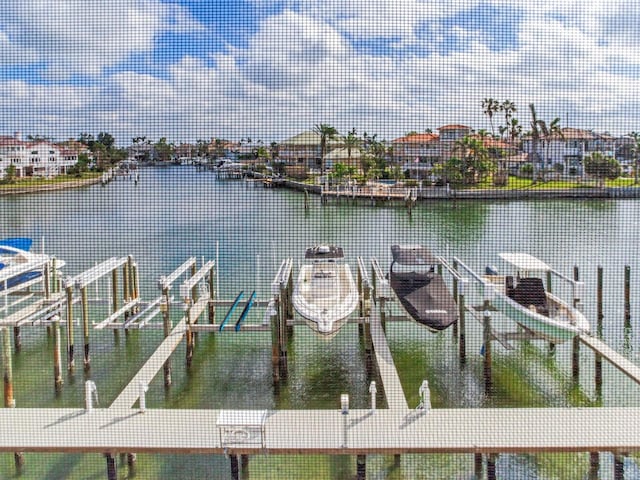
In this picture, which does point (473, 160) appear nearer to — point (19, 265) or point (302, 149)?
point (302, 149)

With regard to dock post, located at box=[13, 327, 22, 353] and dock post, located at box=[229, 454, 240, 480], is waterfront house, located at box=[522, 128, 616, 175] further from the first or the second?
dock post, located at box=[229, 454, 240, 480]

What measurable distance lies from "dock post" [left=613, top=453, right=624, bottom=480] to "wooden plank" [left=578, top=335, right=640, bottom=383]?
62cm

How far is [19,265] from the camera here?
4.59 meters

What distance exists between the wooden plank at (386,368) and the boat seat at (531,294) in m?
0.96

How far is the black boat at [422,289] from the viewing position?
3.71m

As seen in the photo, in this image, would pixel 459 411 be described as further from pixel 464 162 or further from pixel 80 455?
pixel 464 162

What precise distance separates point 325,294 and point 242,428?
1.75 m

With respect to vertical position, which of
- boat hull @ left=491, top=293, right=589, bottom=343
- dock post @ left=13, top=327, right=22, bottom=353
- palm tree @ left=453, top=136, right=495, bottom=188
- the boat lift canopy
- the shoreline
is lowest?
dock post @ left=13, top=327, right=22, bottom=353

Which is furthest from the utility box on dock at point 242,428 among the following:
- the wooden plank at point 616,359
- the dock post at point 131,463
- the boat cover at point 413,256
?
the boat cover at point 413,256

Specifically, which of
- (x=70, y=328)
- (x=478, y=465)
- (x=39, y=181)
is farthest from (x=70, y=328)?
(x=39, y=181)

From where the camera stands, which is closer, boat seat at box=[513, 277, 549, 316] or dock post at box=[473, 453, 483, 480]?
dock post at box=[473, 453, 483, 480]

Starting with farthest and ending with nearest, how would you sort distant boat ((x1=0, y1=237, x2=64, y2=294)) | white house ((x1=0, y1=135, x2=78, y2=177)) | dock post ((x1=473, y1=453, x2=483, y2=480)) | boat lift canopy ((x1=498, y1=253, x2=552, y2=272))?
1. white house ((x1=0, y1=135, x2=78, y2=177))
2. distant boat ((x1=0, y1=237, x2=64, y2=294))
3. boat lift canopy ((x1=498, y1=253, x2=552, y2=272))
4. dock post ((x1=473, y1=453, x2=483, y2=480))

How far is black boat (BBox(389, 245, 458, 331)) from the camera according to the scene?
371 centimetres

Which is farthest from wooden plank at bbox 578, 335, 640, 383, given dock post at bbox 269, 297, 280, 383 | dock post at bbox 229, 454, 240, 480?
dock post at bbox 229, 454, 240, 480
